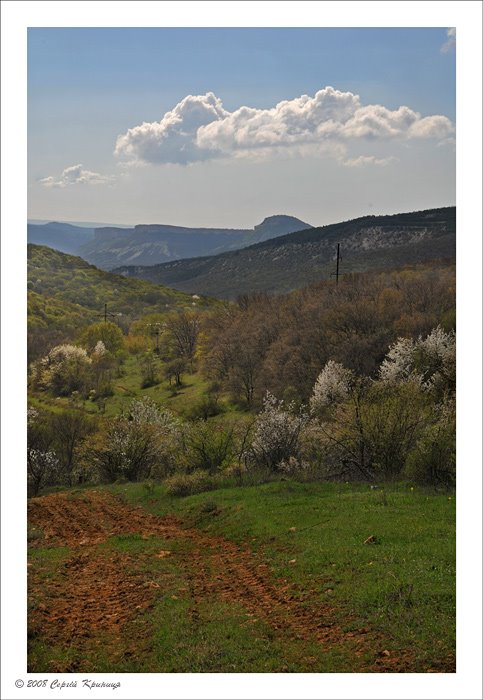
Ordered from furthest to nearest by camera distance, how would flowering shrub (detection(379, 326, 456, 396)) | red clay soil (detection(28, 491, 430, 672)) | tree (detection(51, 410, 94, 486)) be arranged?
1. flowering shrub (detection(379, 326, 456, 396))
2. tree (detection(51, 410, 94, 486))
3. red clay soil (detection(28, 491, 430, 672))

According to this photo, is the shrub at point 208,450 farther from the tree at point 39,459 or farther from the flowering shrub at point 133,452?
the tree at point 39,459

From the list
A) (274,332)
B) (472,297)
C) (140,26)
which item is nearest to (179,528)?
(472,297)

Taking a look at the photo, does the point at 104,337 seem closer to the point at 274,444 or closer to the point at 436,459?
the point at 274,444

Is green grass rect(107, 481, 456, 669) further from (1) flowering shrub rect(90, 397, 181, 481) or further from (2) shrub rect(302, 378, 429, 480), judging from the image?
(1) flowering shrub rect(90, 397, 181, 481)

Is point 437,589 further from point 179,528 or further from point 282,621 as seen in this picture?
point 179,528

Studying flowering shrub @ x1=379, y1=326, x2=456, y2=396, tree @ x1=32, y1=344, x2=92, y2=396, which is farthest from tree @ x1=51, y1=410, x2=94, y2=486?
tree @ x1=32, y1=344, x2=92, y2=396

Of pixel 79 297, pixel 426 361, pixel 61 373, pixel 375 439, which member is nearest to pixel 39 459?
pixel 375 439
